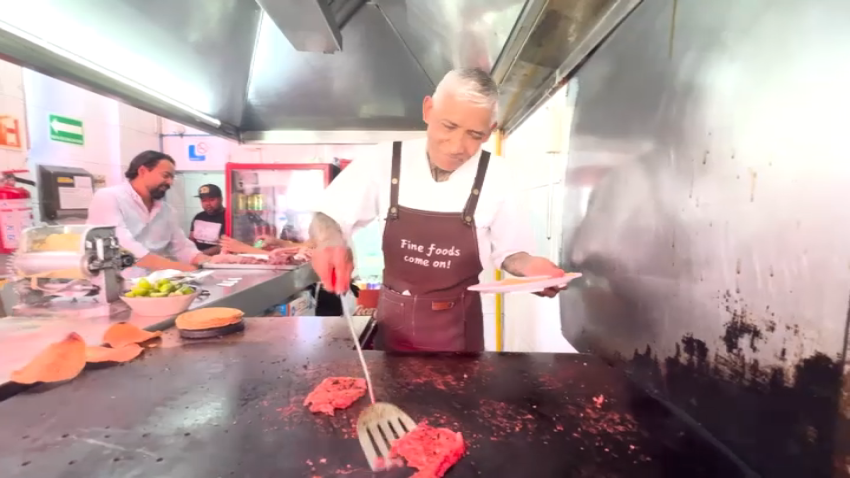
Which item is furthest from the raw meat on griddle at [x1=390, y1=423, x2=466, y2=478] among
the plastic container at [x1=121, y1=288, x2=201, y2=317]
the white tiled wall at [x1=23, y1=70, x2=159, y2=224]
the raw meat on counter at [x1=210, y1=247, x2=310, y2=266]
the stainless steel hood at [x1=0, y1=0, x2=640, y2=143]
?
the white tiled wall at [x1=23, y1=70, x2=159, y2=224]

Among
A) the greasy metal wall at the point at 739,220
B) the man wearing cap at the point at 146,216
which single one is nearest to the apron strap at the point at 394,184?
the greasy metal wall at the point at 739,220

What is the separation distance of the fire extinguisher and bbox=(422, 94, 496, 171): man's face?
238 cm

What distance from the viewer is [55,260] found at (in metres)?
1.49

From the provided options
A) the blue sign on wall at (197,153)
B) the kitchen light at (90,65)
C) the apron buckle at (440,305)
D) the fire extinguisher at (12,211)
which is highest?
the kitchen light at (90,65)

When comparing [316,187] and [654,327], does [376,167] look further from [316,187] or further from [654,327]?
[316,187]

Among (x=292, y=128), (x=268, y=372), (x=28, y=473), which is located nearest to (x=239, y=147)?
(x=292, y=128)

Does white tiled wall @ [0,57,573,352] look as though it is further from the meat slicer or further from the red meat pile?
the meat slicer

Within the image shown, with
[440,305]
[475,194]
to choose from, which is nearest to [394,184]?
[475,194]

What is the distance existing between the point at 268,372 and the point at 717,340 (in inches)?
31.8

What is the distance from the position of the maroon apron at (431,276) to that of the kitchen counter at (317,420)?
34cm

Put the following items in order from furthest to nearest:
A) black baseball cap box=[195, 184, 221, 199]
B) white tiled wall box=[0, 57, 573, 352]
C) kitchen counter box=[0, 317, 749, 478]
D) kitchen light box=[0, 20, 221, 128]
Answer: black baseball cap box=[195, 184, 221, 199], white tiled wall box=[0, 57, 573, 352], kitchen light box=[0, 20, 221, 128], kitchen counter box=[0, 317, 749, 478]

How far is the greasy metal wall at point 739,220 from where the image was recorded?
520mm

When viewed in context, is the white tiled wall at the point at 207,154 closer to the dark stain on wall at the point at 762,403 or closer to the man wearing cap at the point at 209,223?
the man wearing cap at the point at 209,223

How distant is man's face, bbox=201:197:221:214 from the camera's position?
3750 millimetres
